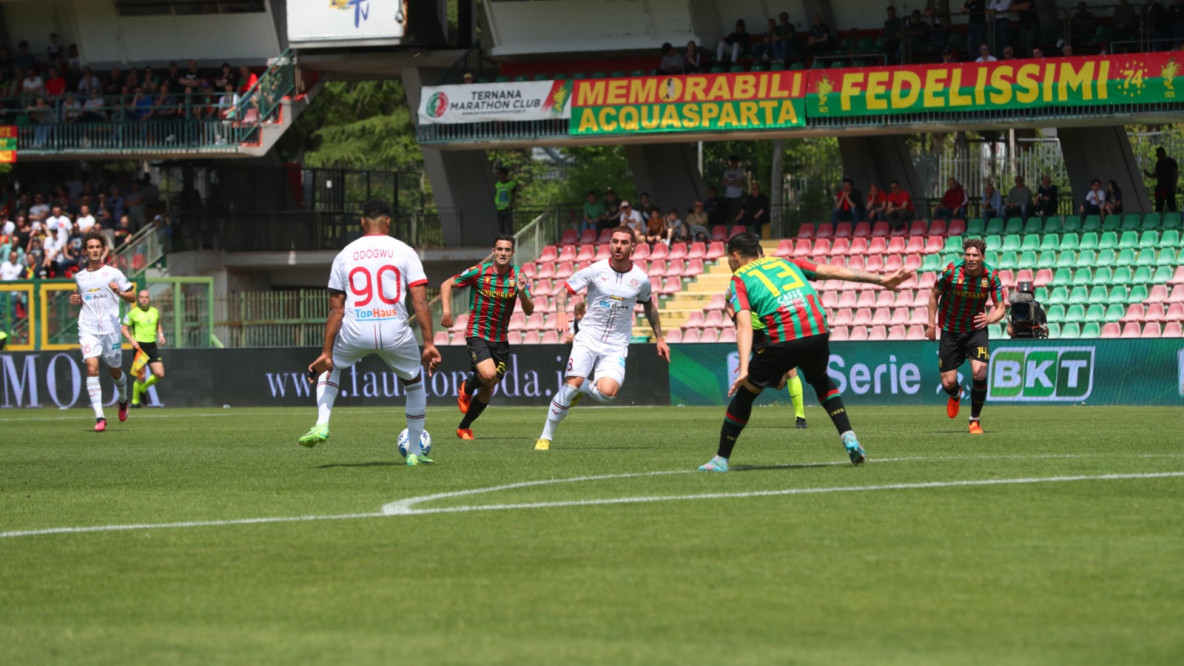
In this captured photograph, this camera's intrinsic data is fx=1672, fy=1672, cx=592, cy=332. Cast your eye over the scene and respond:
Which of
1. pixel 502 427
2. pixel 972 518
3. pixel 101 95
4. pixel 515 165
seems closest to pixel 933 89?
pixel 502 427

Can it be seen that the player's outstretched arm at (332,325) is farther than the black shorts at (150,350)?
No

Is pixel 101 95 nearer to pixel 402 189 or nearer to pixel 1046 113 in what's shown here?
pixel 402 189

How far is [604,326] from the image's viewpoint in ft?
Result: 53.3

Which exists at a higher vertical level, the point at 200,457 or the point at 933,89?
the point at 933,89

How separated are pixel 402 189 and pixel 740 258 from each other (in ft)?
146

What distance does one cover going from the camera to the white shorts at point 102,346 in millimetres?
22859

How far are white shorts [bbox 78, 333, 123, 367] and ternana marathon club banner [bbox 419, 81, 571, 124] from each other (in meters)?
18.1

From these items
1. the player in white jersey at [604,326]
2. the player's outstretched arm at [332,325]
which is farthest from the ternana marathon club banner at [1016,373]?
the player's outstretched arm at [332,325]

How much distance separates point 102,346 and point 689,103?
18422 mm

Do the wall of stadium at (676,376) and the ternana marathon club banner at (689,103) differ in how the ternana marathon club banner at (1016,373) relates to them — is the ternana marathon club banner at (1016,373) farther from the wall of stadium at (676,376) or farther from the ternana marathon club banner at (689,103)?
the ternana marathon club banner at (689,103)

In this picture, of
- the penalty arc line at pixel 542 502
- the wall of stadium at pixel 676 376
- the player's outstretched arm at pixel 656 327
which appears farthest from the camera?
the wall of stadium at pixel 676 376

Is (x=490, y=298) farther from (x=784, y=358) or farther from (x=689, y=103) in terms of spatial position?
(x=689, y=103)

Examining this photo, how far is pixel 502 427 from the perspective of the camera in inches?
857

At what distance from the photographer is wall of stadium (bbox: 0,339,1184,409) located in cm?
2727
